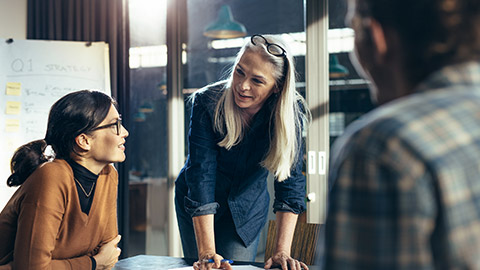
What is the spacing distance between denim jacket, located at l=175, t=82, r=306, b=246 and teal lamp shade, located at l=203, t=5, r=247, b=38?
1844 millimetres

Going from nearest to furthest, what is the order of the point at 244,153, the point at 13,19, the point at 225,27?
1. the point at 244,153
2. the point at 225,27
3. the point at 13,19

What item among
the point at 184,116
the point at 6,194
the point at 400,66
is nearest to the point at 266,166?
the point at 400,66

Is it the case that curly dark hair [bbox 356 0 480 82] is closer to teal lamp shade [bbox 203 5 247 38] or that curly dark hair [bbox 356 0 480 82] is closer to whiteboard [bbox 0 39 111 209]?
teal lamp shade [bbox 203 5 247 38]

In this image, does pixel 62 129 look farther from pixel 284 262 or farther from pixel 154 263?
pixel 284 262

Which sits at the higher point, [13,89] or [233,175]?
[13,89]

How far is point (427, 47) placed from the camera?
506 mm

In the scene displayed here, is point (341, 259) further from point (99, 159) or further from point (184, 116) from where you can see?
point (184, 116)

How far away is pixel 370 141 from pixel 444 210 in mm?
91

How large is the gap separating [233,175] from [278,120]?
29 cm

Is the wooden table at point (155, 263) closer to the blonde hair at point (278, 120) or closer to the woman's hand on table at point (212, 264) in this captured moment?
the woman's hand on table at point (212, 264)

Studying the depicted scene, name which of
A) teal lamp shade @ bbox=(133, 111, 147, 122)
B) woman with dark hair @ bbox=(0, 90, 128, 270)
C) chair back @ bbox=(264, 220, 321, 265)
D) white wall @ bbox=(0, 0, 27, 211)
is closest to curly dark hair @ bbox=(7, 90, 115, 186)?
woman with dark hair @ bbox=(0, 90, 128, 270)

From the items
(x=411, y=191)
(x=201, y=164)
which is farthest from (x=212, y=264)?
(x=411, y=191)

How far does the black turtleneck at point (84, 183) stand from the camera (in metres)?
1.78

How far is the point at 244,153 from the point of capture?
1945 mm
